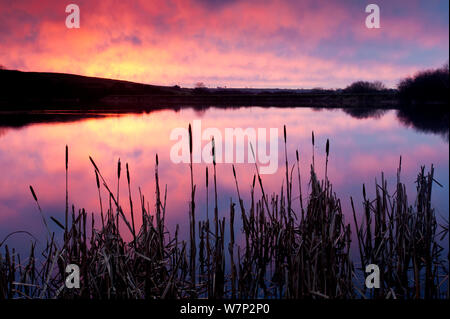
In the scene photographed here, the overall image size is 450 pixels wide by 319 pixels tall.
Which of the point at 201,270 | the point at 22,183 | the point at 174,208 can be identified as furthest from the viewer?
the point at 22,183

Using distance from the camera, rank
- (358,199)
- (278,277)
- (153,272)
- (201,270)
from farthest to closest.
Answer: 1. (358,199)
2. (201,270)
3. (278,277)
4. (153,272)

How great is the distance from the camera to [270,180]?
11.7m

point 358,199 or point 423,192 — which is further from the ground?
point 423,192

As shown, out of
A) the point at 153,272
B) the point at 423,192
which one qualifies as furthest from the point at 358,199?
the point at 153,272

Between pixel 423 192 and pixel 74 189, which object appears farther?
pixel 74 189

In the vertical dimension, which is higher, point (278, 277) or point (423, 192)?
point (423, 192)

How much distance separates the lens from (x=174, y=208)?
8.62 meters
